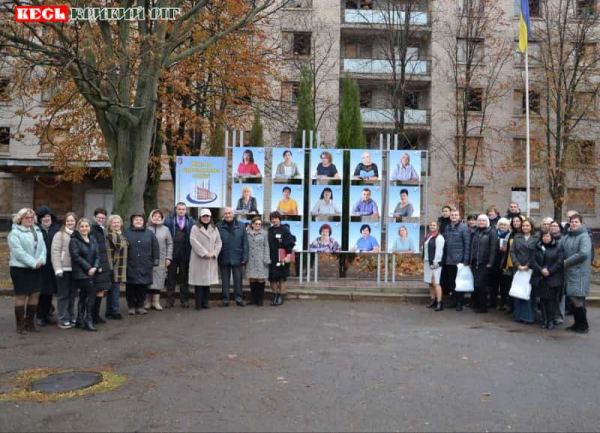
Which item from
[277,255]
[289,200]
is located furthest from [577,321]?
[289,200]

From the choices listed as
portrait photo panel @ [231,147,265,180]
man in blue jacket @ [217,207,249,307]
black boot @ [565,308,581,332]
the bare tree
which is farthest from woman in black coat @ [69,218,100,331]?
the bare tree

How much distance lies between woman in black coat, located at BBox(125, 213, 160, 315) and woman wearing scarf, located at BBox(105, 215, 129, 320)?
0.14 metres

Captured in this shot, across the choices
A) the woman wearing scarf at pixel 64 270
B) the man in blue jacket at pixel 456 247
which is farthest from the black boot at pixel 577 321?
the woman wearing scarf at pixel 64 270

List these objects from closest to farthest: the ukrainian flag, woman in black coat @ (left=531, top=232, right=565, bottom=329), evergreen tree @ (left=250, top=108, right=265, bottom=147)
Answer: woman in black coat @ (left=531, top=232, right=565, bottom=329) → the ukrainian flag → evergreen tree @ (left=250, top=108, right=265, bottom=147)

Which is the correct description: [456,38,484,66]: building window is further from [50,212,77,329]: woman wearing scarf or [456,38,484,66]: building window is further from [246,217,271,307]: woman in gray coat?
[50,212,77,329]: woman wearing scarf

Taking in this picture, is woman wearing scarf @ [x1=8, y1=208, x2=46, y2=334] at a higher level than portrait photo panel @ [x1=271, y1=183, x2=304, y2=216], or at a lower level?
lower

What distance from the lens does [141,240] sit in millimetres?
10422

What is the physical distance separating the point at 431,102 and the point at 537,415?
31.3 metres

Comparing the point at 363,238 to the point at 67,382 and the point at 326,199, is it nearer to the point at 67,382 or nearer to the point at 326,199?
the point at 326,199

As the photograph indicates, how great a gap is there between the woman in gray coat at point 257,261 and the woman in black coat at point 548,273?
5.11 m

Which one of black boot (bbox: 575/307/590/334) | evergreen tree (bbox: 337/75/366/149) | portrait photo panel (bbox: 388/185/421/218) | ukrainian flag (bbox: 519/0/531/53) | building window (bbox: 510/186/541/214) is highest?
ukrainian flag (bbox: 519/0/531/53)

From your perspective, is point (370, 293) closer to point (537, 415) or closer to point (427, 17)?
point (537, 415)

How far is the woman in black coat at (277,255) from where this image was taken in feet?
38.1

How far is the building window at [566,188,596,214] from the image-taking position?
31125 mm
